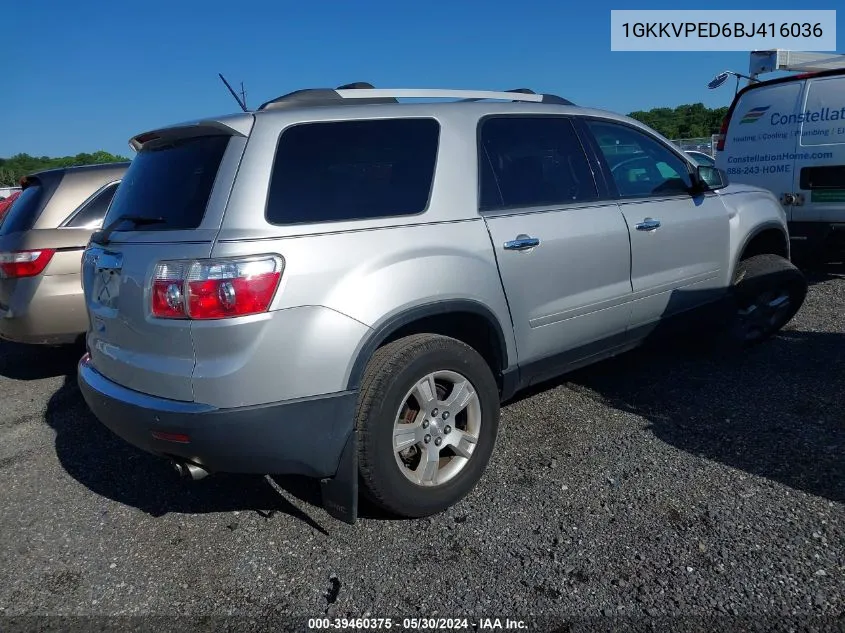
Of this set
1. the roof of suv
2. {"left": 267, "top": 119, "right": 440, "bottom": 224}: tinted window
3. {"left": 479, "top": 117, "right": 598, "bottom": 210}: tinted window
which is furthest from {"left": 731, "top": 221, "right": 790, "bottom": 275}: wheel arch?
{"left": 267, "top": 119, "right": 440, "bottom": 224}: tinted window

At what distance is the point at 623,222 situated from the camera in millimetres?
3873

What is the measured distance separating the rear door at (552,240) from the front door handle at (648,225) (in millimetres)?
153

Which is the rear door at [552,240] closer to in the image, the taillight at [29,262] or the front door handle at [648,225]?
the front door handle at [648,225]

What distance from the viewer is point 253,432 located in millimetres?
2555

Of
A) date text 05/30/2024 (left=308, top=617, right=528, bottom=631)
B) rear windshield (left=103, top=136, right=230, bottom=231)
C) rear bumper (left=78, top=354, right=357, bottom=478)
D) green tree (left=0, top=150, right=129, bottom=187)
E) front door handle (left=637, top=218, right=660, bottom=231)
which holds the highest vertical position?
rear windshield (left=103, top=136, right=230, bottom=231)

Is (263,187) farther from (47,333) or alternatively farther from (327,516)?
(47,333)

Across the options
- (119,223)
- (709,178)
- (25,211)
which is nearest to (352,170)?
(119,223)

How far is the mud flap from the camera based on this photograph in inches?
107

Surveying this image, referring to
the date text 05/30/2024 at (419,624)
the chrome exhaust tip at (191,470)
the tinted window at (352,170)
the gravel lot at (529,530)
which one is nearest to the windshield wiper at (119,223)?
the tinted window at (352,170)

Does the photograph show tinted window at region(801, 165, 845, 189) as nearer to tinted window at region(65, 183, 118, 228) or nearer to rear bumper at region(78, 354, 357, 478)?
rear bumper at region(78, 354, 357, 478)

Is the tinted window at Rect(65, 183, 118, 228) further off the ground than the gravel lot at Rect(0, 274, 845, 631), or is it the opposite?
the tinted window at Rect(65, 183, 118, 228)

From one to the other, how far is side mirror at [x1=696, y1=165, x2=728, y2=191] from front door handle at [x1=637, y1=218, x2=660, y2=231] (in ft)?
2.04

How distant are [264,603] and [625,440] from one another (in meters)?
2.08

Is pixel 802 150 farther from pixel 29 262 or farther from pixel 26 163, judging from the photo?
pixel 26 163
